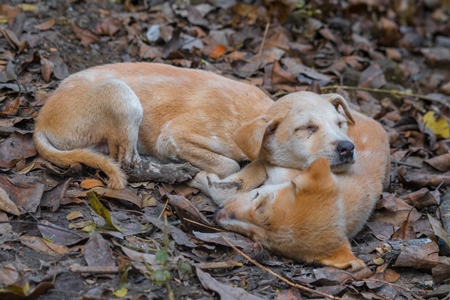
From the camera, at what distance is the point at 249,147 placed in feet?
18.4

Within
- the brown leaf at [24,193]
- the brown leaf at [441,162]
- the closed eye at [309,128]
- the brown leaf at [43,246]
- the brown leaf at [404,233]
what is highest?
the closed eye at [309,128]

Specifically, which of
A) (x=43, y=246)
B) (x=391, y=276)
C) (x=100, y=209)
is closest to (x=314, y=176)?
(x=391, y=276)

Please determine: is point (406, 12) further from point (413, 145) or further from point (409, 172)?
point (409, 172)

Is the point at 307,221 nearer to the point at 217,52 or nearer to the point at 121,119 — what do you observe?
the point at 121,119

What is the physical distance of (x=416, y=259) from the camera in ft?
16.8

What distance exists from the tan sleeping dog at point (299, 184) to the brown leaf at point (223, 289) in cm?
66

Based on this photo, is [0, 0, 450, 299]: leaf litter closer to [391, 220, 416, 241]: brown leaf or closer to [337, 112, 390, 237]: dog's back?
[391, 220, 416, 241]: brown leaf

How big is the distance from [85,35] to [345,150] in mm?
4365

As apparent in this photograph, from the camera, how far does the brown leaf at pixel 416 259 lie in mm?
5117

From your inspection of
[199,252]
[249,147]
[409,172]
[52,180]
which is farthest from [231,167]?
[409,172]

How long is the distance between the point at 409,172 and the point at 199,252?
327 cm

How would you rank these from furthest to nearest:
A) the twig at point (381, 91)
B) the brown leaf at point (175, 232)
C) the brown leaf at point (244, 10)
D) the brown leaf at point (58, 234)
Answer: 1. the brown leaf at point (244, 10)
2. the twig at point (381, 91)
3. the brown leaf at point (175, 232)
4. the brown leaf at point (58, 234)

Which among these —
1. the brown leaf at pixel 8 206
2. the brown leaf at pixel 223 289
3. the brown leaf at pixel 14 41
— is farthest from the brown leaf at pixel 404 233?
the brown leaf at pixel 14 41

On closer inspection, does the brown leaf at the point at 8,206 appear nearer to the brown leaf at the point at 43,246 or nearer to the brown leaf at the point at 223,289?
the brown leaf at the point at 43,246
